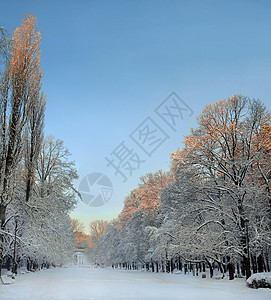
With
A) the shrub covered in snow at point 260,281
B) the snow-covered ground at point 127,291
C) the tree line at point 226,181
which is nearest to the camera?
the snow-covered ground at point 127,291

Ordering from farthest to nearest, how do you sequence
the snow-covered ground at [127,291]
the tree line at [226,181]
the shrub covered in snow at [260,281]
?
the tree line at [226,181] → the shrub covered in snow at [260,281] → the snow-covered ground at [127,291]

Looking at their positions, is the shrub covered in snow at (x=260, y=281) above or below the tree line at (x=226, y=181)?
below

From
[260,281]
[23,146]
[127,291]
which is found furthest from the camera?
[23,146]

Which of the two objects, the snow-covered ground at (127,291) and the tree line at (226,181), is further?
the tree line at (226,181)

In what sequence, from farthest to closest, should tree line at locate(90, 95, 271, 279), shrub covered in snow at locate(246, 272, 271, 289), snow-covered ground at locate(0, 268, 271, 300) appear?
1. tree line at locate(90, 95, 271, 279)
2. shrub covered in snow at locate(246, 272, 271, 289)
3. snow-covered ground at locate(0, 268, 271, 300)

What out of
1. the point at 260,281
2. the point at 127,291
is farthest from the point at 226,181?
the point at 127,291

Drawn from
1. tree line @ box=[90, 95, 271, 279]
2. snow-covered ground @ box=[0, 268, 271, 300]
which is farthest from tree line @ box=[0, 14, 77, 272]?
tree line @ box=[90, 95, 271, 279]

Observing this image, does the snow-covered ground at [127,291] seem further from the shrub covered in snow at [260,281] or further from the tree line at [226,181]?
the tree line at [226,181]

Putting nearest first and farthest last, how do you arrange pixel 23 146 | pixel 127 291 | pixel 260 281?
pixel 127 291 → pixel 260 281 → pixel 23 146

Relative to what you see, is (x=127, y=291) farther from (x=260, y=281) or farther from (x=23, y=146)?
(x=23, y=146)

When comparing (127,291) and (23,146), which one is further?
(23,146)

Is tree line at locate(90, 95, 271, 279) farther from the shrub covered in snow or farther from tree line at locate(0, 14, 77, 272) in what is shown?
tree line at locate(0, 14, 77, 272)

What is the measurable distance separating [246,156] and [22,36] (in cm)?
1559

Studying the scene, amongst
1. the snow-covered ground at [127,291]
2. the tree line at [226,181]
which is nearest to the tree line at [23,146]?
the snow-covered ground at [127,291]
